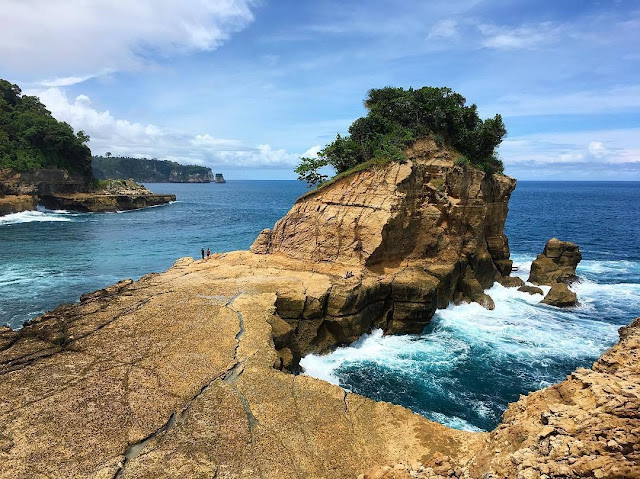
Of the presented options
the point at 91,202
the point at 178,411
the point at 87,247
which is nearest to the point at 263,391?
the point at 178,411

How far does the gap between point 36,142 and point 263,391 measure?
8975 cm

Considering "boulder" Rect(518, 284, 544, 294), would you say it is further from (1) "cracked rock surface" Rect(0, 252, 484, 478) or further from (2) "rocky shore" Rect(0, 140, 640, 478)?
(1) "cracked rock surface" Rect(0, 252, 484, 478)

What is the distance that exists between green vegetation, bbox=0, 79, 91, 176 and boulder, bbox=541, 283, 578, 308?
283 ft

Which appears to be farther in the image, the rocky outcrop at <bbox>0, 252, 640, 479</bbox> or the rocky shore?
the rocky shore

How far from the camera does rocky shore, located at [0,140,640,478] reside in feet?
25.8

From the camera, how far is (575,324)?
26.9 meters

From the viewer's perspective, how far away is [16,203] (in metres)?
74.4

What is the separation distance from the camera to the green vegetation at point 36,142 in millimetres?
76438

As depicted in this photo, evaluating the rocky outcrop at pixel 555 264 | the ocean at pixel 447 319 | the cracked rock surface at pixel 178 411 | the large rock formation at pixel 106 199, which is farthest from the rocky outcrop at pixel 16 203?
the rocky outcrop at pixel 555 264

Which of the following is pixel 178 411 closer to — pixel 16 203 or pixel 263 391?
pixel 263 391

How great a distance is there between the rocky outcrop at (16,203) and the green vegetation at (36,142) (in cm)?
546

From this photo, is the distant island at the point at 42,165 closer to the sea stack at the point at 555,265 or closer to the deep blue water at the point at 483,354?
the deep blue water at the point at 483,354

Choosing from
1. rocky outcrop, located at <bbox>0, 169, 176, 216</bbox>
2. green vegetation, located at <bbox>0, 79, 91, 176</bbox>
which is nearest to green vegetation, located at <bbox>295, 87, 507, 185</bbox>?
rocky outcrop, located at <bbox>0, 169, 176, 216</bbox>

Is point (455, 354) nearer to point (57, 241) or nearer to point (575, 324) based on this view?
point (575, 324)
